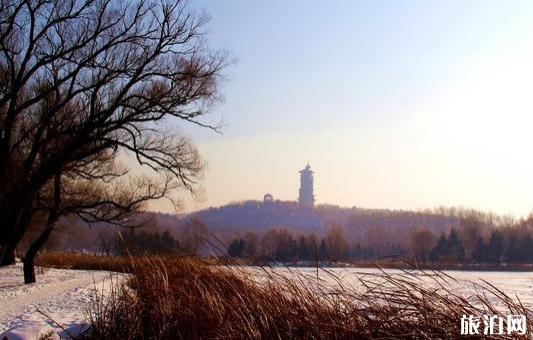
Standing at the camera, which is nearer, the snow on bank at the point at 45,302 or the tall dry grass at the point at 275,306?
the tall dry grass at the point at 275,306

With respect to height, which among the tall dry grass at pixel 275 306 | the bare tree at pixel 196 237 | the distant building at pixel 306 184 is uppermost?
the distant building at pixel 306 184

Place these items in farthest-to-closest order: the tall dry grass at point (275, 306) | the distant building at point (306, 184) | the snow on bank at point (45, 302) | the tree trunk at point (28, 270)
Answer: the distant building at point (306, 184), the tree trunk at point (28, 270), the snow on bank at point (45, 302), the tall dry grass at point (275, 306)

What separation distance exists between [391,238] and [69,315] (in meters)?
64.1

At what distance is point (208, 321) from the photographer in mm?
6176

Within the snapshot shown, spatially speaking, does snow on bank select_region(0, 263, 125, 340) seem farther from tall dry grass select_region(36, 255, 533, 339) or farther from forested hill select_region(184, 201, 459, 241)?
forested hill select_region(184, 201, 459, 241)

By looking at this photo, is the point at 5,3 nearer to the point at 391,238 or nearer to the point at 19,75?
the point at 19,75

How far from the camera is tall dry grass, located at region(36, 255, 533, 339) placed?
15.6ft

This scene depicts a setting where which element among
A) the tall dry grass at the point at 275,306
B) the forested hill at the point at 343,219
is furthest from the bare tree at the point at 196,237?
the forested hill at the point at 343,219

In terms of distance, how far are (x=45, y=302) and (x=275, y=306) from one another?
7.48m

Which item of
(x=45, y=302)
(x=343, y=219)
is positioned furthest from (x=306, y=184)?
(x=45, y=302)

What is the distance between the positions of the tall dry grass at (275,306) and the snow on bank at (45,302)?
51 centimetres

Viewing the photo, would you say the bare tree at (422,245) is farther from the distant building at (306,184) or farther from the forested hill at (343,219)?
the distant building at (306,184)

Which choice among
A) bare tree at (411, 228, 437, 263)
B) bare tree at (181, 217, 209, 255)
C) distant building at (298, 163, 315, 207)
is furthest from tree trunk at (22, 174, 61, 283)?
distant building at (298, 163, 315, 207)

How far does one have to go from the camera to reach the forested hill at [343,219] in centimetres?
7694
